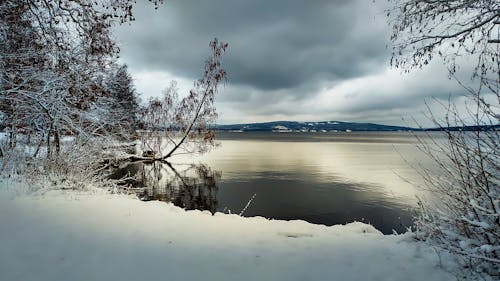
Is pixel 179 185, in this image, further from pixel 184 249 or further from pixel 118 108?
pixel 184 249

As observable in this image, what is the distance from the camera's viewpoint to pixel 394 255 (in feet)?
16.1

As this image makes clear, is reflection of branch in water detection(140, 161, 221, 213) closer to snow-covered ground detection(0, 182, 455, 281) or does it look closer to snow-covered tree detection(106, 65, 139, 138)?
snow-covered tree detection(106, 65, 139, 138)

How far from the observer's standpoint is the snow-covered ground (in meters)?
4.14

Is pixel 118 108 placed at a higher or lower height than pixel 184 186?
higher

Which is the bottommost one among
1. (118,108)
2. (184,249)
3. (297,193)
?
(297,193)

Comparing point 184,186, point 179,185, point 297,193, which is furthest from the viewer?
point 179,185

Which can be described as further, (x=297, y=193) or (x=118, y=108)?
(x=297, y=193)

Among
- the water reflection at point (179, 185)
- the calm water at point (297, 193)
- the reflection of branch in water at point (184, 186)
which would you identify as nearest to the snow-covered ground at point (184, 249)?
the water reflection at point (179, 185)

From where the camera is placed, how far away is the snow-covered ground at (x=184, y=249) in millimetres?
4145

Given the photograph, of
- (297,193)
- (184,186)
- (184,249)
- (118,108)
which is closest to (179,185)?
(184,186)

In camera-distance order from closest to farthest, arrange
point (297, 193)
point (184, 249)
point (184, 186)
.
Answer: point (184, 249)
point (297, 193)
point (184, 186)

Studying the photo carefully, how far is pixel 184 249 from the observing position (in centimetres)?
502

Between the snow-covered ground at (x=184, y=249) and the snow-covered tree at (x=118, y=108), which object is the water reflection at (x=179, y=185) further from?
the snow-covered ground at (x=184, y=249)

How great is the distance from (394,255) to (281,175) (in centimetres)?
1760
